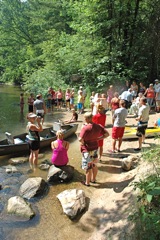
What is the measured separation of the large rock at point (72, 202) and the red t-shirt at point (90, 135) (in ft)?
3.32

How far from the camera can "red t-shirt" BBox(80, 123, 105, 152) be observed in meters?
5.51

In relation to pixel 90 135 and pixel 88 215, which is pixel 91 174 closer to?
pixel 90 135

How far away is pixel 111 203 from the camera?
16.8 ft

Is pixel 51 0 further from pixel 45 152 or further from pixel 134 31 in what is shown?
pixel 45 152

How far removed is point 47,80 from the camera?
2198 centimetres

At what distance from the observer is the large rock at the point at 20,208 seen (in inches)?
199

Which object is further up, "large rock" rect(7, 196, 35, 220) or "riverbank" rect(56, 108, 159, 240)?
"riverbank" rect(56, 108, 159, 240)

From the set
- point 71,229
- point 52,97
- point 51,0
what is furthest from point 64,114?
point 51,0

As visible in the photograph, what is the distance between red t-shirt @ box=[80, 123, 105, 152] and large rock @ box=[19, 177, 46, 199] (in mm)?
1428

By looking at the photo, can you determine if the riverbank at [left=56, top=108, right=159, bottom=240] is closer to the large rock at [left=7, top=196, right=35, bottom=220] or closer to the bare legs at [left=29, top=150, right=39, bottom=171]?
the large rock at [left=7, top=196, right=35, bottom=220]

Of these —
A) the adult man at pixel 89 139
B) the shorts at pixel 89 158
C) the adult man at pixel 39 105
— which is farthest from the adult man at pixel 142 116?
the adult man at pixel 39 105

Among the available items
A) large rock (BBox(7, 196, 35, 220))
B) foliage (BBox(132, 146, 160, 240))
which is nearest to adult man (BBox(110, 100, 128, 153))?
foliage (BBox(132, 146, 160, 240))

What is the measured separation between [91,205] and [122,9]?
14.7 m

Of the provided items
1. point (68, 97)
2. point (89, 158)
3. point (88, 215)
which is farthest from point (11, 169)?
point (68, 97)
